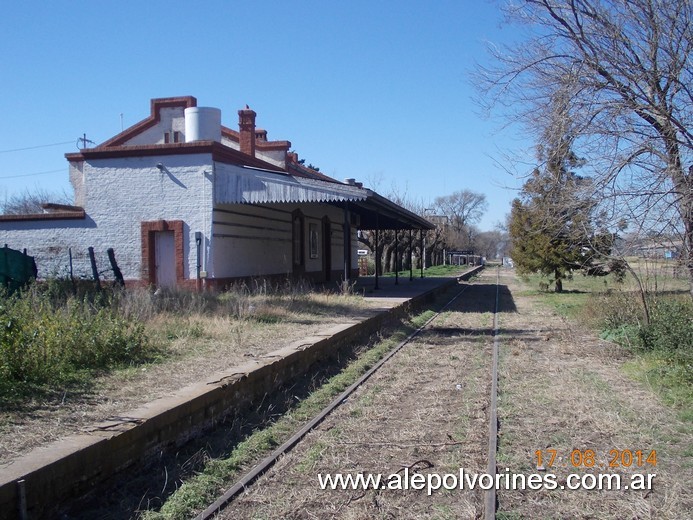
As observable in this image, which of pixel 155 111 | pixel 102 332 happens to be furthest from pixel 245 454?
Answer: pixel 155 111

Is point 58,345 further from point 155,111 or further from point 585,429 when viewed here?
point 155,111

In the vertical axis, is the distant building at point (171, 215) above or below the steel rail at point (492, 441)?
above

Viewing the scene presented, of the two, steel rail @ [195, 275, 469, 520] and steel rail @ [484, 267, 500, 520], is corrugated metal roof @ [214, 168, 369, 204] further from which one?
steel rail @ [195, 275, 469, 520]

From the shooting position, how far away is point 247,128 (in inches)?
1009

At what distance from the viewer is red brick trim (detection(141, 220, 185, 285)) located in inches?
747

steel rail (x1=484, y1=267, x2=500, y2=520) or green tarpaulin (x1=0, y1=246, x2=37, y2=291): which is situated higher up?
green tarpaulin (x1=0, y1=246, x2=37, y2=291)

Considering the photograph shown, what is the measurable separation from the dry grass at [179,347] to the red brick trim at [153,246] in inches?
102

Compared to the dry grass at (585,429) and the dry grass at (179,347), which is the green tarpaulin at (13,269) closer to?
the dry grass at (179,347)

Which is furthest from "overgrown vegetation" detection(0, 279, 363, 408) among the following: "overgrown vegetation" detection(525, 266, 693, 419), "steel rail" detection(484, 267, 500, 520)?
"overgrown vegetation" detection(525, 266, 693, 419)

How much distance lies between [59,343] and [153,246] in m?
12.3

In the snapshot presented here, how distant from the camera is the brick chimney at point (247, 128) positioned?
83.3 feet

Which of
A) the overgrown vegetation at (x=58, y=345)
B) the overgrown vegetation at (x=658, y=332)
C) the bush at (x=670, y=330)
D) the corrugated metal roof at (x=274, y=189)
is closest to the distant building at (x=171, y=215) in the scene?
the corrugated metal roof at (x=274, y=189)

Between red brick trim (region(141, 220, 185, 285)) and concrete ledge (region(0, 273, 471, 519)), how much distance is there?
35.0 feet

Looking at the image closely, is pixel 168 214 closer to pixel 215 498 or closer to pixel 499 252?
pixel 215 498
